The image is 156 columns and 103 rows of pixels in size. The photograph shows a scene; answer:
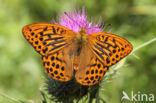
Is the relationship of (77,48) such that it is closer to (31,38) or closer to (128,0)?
(31,38)

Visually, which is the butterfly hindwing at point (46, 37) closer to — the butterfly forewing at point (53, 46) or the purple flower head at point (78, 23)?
the butterfly forewing at point (53, 46)

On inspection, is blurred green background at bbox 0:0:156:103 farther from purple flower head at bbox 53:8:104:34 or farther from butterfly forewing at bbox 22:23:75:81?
butterfly forewing at bbox 22:23:75:81

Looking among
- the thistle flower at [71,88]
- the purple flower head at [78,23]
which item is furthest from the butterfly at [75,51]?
the purple flower head at [78,23]

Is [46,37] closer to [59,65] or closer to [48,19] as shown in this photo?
[59,65]

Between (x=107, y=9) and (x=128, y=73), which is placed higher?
(x=107, y=9)

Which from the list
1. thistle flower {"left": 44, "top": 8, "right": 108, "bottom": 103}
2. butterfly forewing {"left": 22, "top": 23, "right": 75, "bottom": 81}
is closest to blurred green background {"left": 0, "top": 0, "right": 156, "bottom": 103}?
thistle flower {"left": 44, "top": 8, "right": 108, "bottom": 103}

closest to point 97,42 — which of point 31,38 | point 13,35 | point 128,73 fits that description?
point 31,38

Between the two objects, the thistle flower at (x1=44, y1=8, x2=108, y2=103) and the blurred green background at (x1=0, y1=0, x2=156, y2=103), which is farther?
the blurred green background at (x1=0, y1=0, x2=156, y2=103)
